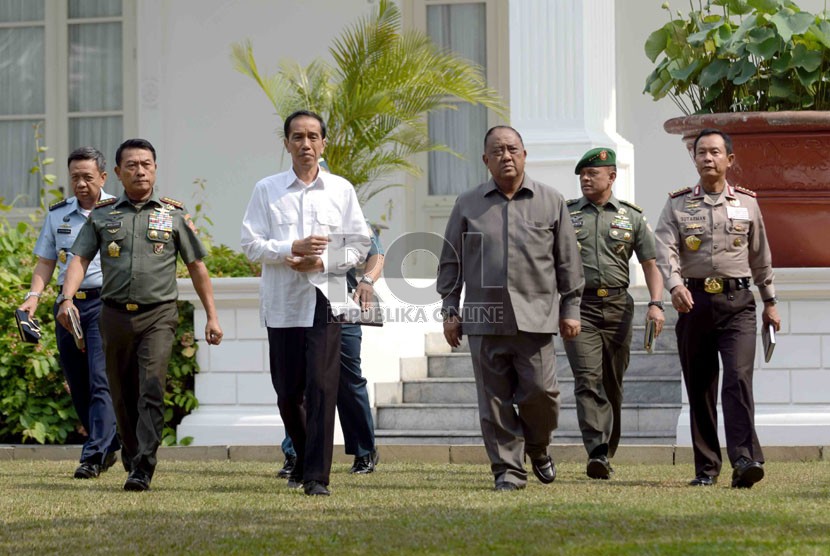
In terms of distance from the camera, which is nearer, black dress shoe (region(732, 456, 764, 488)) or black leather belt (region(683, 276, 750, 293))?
black dress shoe (region(732, 456, 764, 488))

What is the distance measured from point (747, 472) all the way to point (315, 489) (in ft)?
6.86

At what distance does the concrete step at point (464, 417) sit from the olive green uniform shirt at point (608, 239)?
66.4 inches

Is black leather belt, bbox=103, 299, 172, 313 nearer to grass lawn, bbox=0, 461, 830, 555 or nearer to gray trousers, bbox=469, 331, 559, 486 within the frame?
grass lawn, bbox=0, 461, 830, 555

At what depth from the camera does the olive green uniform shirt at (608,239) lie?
27.1 ft

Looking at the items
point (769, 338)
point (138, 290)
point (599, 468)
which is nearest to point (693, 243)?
point (769, 338)

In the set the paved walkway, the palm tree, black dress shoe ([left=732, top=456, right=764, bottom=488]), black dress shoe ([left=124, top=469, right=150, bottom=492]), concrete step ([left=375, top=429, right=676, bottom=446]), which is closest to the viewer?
black dress shoe ([left=732, top=456, right=764, bottom=488])

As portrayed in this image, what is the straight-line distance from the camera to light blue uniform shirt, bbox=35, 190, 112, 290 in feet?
28.2

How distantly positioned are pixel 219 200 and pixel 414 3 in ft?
A: 8.89

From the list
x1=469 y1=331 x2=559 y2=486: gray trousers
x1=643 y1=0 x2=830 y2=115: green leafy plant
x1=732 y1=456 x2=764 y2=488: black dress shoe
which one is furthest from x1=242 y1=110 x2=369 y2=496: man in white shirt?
x1=643 y1=0 x2=830 y2=115: green leafy plant

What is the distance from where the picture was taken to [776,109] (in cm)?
1023

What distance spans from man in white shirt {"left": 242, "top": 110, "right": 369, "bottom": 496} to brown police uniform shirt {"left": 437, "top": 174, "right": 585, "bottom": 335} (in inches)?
19.8

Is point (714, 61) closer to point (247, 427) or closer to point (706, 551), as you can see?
point (247, 427)

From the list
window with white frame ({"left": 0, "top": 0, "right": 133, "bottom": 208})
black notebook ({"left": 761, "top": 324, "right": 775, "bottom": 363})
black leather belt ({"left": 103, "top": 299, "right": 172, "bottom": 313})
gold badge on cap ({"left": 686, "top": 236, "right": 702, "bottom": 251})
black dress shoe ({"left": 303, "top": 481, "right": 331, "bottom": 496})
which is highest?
window with white frame ({"left": 0, "top": 0, "right": 133, "bottom": 208})

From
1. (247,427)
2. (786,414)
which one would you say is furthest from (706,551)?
(247,427)
